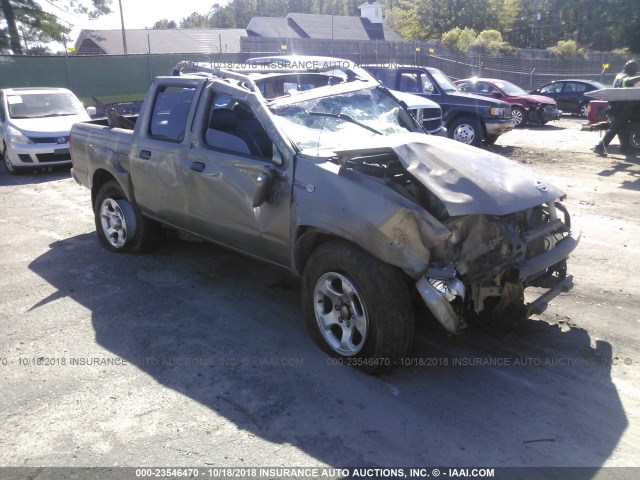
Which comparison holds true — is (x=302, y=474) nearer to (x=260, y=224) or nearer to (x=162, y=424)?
(x=162, y=424)

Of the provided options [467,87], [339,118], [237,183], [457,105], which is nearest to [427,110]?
[457,105]

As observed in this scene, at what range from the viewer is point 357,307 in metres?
3.85

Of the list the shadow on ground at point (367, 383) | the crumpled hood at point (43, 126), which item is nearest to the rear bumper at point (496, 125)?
the crumpled hood at point (43, 126)

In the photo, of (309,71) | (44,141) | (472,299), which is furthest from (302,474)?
(44,141)

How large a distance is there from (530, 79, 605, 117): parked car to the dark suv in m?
9.68

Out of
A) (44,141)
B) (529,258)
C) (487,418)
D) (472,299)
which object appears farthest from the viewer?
(44,141)

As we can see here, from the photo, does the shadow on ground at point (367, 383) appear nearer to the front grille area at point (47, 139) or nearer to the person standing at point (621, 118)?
the front grille area at point (47, 139)

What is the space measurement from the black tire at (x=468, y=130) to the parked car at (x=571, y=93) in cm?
987

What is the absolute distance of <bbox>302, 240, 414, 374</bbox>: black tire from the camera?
3656 millimetres

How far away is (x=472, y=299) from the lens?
3.74 m

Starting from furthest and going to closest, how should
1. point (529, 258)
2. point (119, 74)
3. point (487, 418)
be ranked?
point (119, 74), point (529, 258), point (487, 418)

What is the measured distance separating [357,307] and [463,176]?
1.13 meters

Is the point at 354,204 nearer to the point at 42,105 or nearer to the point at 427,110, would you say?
the point at 427,110

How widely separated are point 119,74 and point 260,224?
20678mm
